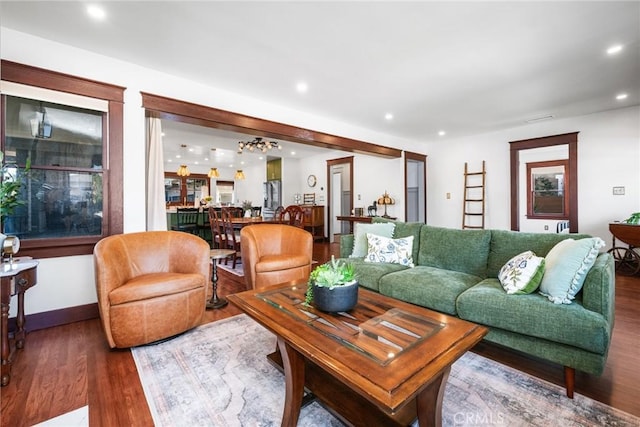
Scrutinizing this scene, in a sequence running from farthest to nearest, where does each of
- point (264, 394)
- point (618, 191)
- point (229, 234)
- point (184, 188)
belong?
point (184, 188), point (229, 234), point (618, 191), point (264, 394)

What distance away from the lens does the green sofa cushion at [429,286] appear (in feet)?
7.04

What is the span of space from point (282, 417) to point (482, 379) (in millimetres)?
1278

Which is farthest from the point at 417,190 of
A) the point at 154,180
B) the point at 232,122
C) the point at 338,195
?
the point at 154,180

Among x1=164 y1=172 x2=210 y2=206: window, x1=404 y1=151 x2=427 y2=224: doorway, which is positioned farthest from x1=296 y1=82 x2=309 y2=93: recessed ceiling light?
x1=164 y1=172 x2=210 y2=206: window

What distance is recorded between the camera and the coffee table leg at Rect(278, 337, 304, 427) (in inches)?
52.4

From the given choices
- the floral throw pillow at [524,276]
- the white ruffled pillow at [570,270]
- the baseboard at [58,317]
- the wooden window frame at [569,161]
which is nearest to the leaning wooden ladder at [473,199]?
the wooden window frame at [569,161]

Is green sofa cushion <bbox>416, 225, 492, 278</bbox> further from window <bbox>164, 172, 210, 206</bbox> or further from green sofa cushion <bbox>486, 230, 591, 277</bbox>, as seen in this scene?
window <bbox>164, 172, 210, 206</bbox>

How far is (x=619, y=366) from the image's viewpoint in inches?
75.1

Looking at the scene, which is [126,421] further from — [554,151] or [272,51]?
[554,151]

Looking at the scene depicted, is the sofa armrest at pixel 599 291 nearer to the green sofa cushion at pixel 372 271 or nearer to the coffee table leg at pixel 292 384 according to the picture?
the green sofa cushion at pixel 372 271

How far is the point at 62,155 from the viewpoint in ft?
8.75

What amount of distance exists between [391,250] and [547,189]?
22.4 feet

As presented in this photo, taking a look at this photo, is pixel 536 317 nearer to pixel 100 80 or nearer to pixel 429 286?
pixel 429 286

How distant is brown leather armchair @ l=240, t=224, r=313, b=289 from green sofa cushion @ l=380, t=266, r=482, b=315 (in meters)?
0.92
